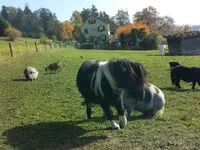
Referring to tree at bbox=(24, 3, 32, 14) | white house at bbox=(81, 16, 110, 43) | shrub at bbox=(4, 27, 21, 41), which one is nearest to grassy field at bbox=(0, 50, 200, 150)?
shrub at bbox=(4, 27, 21, 41)

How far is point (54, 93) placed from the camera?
13680 mm

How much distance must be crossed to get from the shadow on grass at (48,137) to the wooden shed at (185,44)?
3801 centimetres

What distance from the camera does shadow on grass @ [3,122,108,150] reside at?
721 centimetres

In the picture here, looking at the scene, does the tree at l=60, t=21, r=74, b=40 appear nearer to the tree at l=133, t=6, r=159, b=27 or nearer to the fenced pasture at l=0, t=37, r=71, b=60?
the tree at l=133, t=6, r=159, b=27

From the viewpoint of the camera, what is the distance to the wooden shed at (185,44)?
147 feet

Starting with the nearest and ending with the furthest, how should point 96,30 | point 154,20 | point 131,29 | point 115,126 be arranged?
1. point 115,126
2. point 131,29
3. point 96,30
4. point 154,20

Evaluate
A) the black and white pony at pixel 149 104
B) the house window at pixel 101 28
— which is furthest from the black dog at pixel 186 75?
the house window at pixel 101 28

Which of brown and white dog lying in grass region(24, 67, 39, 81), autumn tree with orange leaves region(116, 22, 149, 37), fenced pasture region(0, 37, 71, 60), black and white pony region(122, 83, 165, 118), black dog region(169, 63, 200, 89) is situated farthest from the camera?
autumn tree with orange leaves region(116, 22, 149, 37)

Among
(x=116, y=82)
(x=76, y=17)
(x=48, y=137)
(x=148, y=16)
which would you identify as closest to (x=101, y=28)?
(x=148, y=16)

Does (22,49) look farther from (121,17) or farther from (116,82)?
(121,17)

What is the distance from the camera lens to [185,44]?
45062mm

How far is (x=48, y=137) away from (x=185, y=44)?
3989 centimetres

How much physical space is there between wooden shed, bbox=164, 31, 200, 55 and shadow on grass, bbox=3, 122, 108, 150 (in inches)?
1496

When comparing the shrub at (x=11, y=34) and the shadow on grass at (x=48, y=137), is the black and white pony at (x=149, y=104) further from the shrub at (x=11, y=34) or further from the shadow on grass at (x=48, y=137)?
the shrub at (x=11, y=34)
